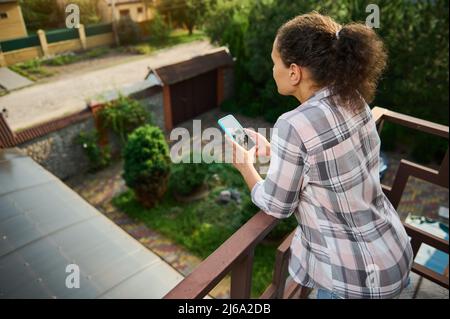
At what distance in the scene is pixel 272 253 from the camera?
5.76 metres

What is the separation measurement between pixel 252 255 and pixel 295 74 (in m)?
0.58

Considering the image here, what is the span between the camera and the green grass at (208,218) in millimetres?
5637

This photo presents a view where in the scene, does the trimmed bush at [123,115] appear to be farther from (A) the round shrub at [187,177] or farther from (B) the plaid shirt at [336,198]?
(B) the plaid shirt at [336,198]

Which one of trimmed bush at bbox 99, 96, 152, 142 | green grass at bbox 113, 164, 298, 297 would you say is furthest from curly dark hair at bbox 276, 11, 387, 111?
trimmed bush at bbox 99, 96, 152, 142

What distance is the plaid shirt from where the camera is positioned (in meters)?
0.95

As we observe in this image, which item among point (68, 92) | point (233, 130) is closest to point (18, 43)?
point (233, 130)

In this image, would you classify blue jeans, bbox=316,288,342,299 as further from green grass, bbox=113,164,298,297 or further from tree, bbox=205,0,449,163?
tree, bbox=205,0,449,163

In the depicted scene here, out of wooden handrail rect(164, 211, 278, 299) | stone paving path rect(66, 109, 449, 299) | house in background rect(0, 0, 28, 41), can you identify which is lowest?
stone paving path rect(66, 109, 449, 299)

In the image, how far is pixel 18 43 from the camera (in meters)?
1.29

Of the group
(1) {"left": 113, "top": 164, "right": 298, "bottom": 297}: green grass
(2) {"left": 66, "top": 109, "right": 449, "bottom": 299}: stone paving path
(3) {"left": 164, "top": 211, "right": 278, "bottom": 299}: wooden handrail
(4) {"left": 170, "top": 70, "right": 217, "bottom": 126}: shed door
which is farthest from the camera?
(4) {"left": 170, "top": 70, "right": 217, "bottom": 126}: shed door

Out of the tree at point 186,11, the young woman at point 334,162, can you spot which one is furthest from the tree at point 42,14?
the tree at point 186,11

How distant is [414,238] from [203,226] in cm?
464

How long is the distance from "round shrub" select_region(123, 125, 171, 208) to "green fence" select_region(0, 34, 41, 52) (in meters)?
5.13

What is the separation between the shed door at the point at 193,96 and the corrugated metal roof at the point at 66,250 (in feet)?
19.2
